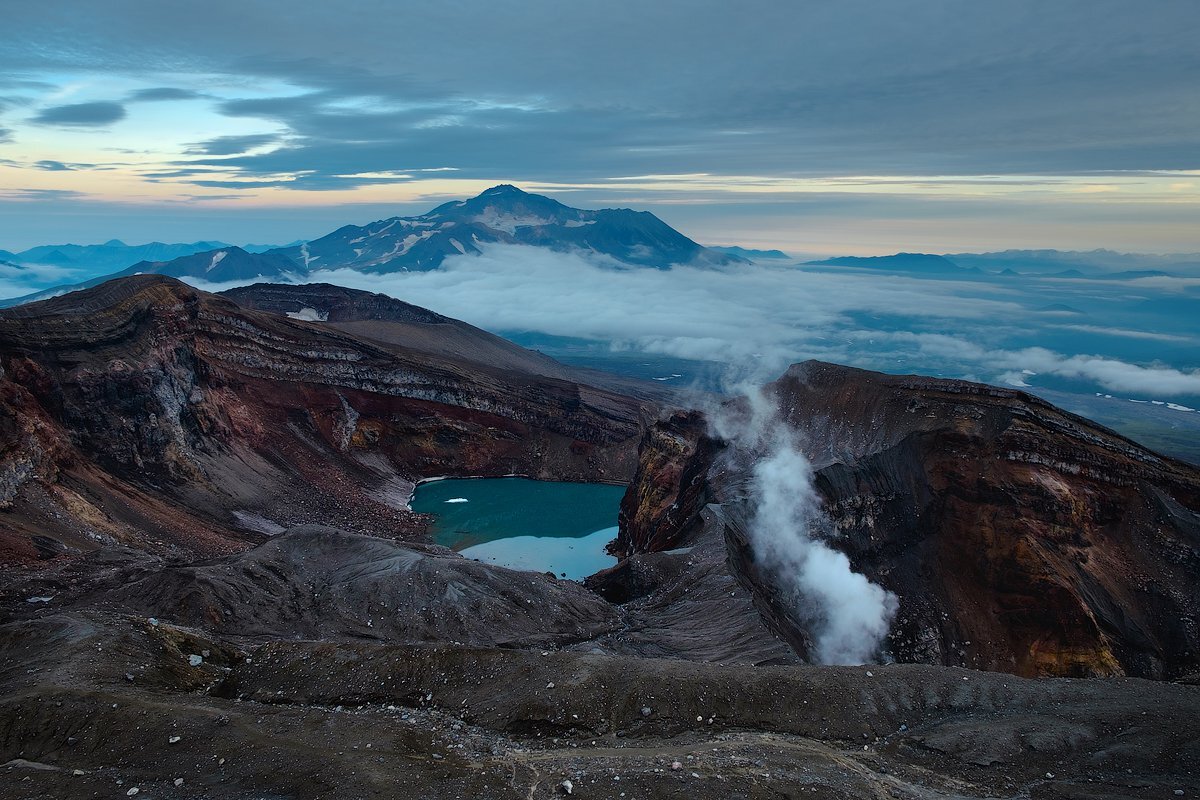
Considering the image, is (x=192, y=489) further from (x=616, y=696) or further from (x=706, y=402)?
(x=616, y=696)

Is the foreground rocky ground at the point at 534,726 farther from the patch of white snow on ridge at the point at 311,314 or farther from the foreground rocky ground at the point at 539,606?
the patch of white snow on ridge at the point at 311,314

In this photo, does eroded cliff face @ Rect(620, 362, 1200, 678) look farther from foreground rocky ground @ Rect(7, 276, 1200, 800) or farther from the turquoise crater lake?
the turquoise crater lake

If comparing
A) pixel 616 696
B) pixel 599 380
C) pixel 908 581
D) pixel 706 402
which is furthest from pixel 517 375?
pixel 616 696

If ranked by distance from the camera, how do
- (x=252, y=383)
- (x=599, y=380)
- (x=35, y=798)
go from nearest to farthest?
(x=35, y=798)
(x=252, y=383)
(x=599, y=380)

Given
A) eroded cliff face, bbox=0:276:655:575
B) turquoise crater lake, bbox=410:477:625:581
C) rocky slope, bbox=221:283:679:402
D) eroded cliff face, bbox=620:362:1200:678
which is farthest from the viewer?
rocky slope, bbox=221:283:679:402

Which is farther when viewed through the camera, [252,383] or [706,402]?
[252,383]

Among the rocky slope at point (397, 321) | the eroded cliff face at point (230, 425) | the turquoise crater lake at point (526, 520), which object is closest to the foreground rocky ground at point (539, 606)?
the eroded cliff face at point (230, 425)

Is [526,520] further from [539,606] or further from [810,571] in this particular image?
[539,606]

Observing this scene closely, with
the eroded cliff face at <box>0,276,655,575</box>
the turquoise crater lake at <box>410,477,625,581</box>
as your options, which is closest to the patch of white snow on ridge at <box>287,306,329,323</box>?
the eroded cliff face at <box>0,276,655,575</box>
